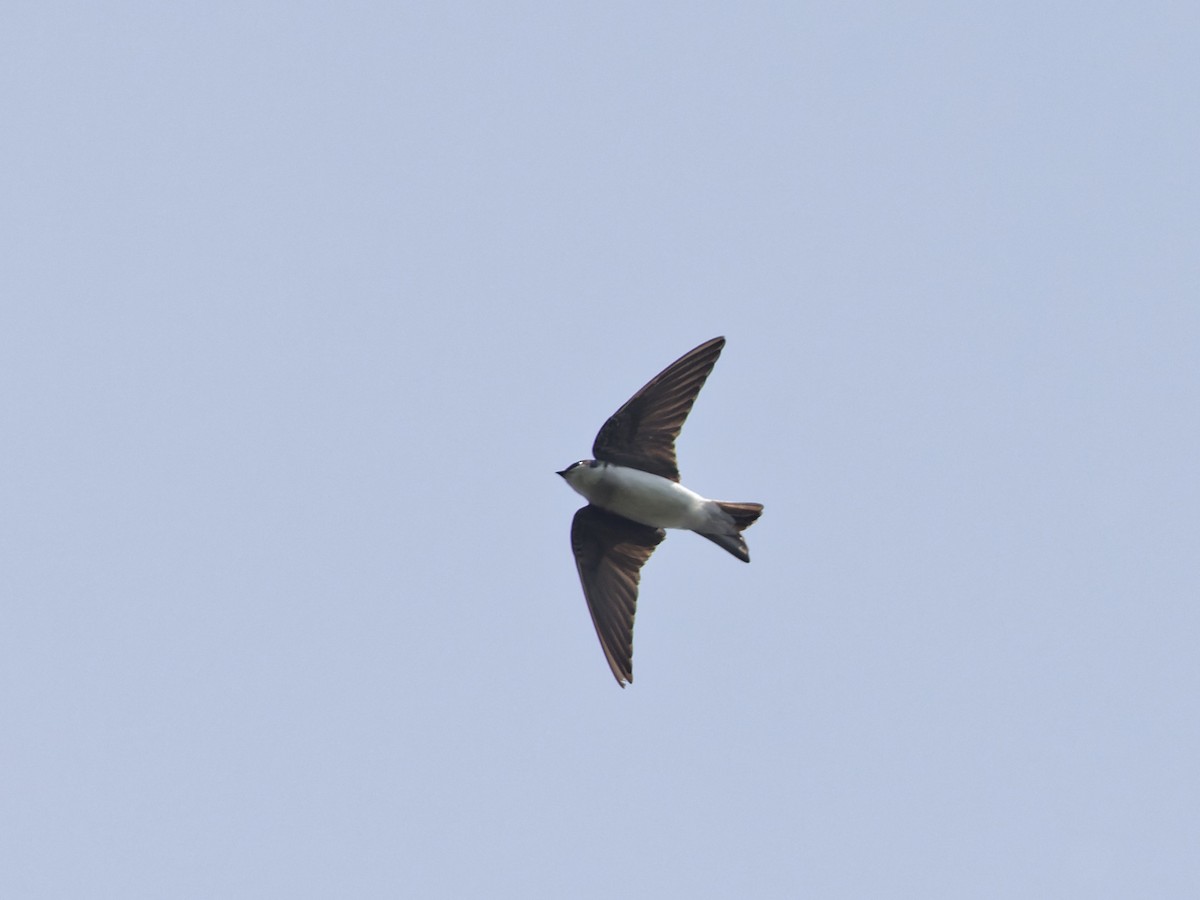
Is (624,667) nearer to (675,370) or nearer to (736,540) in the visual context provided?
(736,540)

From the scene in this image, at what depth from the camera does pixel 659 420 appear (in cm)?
1228

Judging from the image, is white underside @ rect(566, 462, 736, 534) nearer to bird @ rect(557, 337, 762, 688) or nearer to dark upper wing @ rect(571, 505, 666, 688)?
bird @ rect(557, 337, 762, 688)

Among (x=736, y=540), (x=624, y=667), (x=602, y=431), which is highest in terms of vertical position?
(x=602, y=431)

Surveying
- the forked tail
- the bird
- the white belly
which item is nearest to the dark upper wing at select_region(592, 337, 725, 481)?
the bird

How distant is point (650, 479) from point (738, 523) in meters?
0.67

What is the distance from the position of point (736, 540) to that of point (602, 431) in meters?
1.18

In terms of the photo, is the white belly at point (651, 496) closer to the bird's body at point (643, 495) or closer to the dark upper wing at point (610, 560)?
the bird's body at point (643, 495)

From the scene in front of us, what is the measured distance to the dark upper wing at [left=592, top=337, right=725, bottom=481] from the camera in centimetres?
1224

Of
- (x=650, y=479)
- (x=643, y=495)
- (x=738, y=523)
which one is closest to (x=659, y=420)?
(x=650, y=479)

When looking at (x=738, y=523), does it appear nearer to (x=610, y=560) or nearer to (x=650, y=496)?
(x=650, y=496)

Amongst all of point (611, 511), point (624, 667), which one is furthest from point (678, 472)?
point (624, 667)

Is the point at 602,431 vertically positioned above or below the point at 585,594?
above

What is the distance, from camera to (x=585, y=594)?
12.6m

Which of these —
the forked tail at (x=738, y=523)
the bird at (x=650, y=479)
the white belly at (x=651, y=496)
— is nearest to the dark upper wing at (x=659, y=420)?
the bird at (x=650, y=479)
